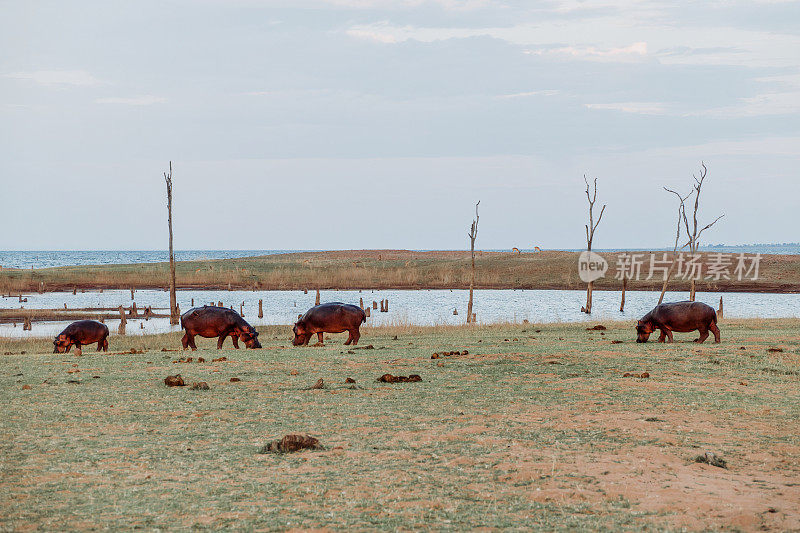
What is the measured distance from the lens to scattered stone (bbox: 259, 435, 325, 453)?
8.61m

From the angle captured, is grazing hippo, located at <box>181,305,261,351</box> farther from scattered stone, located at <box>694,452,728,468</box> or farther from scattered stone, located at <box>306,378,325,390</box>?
scattered stone, located at <box>694,452,728,468</box>

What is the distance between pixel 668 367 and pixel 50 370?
12.1 metres

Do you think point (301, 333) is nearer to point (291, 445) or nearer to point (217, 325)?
point (217, 325)

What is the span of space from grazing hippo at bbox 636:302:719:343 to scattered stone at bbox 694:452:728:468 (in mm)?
12364

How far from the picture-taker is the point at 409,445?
29.3 feet

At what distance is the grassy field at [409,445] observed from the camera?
6512 millimetres

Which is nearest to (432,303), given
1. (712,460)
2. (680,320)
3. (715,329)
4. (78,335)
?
(78,335)

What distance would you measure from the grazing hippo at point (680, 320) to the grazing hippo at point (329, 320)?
24.6ft

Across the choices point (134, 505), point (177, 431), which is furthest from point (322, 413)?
point (134, 505)

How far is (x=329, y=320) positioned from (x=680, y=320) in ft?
30.2

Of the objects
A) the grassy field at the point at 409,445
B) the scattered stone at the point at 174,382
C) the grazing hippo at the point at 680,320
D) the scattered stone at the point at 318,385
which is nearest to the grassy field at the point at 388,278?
the grazing hippo at the point at 680,320

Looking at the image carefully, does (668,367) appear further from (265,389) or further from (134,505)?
(134,505)

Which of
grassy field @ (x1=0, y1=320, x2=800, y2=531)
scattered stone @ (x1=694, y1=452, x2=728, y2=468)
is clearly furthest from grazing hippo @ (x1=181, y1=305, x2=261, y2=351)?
scattered stone @ (x1=694, y1=452, x2=728, y2=468)

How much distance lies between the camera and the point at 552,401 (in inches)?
468
